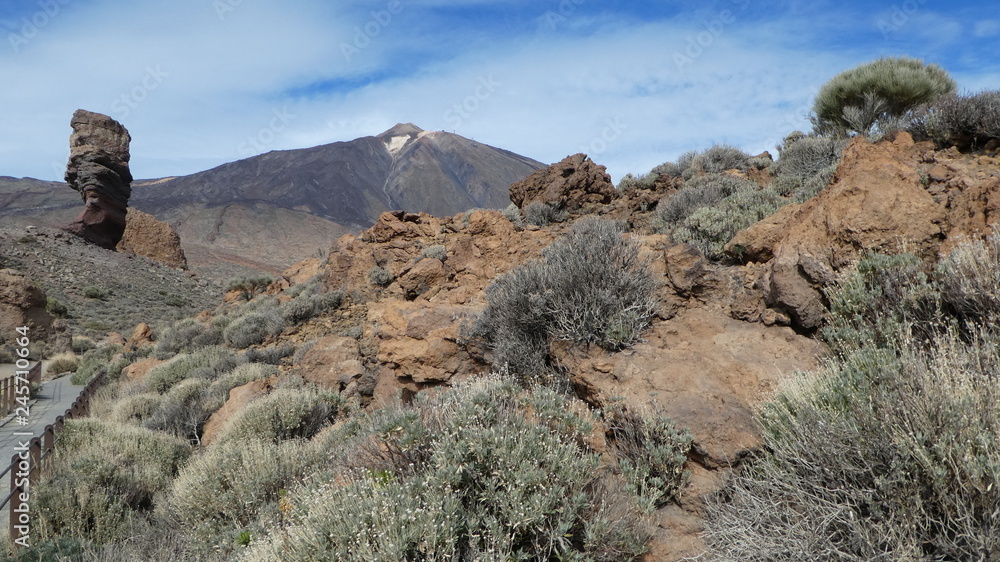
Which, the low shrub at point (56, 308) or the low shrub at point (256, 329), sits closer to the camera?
the low shrub at point (256, 329)

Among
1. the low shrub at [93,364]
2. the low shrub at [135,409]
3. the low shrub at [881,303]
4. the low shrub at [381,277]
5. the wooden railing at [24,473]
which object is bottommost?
the low shrub at [93,364]

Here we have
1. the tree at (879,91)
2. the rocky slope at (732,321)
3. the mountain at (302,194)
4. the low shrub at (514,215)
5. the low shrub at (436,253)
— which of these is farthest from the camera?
the mountain at (302,194)

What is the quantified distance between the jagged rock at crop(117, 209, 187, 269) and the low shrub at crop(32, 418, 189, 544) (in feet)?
134

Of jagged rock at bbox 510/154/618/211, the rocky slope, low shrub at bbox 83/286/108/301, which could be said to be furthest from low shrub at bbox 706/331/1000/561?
low shrub at bbox 83/286/108/301

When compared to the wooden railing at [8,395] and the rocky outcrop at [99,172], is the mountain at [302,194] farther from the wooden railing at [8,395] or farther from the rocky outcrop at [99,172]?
the wooden railing at [8,395]

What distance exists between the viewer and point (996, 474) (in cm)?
167

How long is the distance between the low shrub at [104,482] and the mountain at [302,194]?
4584 centimetres

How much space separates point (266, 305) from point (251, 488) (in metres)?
9.94

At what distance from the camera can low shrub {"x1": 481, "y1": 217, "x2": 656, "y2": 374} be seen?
395cm

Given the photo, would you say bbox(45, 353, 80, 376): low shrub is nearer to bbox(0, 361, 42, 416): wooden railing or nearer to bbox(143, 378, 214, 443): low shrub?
bbox(0, 361, 42, 416): wooden railing

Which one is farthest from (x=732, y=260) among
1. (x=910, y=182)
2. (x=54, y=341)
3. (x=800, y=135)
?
(x=54, y=341)

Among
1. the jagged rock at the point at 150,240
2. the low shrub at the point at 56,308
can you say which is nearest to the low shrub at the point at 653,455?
the low shrub at the point at 56,308

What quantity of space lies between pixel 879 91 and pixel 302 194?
→ 123m

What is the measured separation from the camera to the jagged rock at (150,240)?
129 feet
